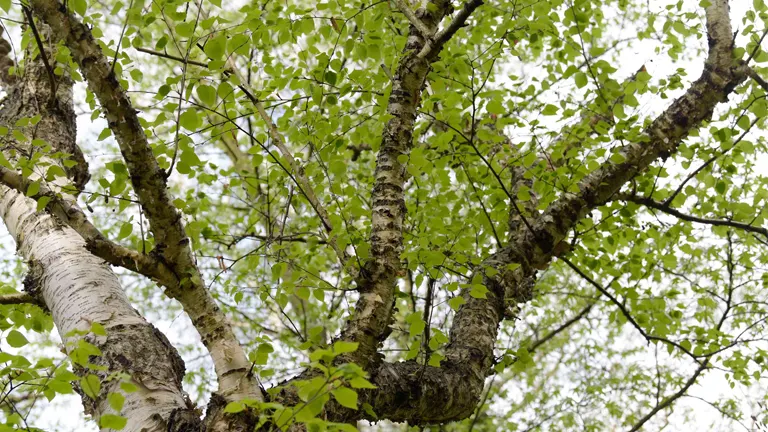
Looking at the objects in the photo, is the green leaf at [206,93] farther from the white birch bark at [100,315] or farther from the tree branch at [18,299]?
the tree branch at [18,299]

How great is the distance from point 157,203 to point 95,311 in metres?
0.71

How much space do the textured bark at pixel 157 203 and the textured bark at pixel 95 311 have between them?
0.24 m

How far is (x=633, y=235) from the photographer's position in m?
4.62

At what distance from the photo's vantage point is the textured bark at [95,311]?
2268 mm

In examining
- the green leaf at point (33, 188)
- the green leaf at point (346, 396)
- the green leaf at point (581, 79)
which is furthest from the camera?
the green leaf at point (581, 79)

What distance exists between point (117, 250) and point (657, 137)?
3500 millimetres

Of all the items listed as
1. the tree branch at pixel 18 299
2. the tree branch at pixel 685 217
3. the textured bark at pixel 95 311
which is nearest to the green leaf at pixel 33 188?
the textured bark at pixel 95 311

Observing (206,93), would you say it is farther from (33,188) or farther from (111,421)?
(111,421)

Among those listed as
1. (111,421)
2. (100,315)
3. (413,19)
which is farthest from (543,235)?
(111,421)

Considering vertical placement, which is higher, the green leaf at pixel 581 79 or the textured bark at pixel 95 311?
the green leaf at pixel 581 79

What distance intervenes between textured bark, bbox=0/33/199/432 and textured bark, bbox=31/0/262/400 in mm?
241

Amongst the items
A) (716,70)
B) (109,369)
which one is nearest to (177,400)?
(109,369)

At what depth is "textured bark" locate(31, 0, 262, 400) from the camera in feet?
6.87

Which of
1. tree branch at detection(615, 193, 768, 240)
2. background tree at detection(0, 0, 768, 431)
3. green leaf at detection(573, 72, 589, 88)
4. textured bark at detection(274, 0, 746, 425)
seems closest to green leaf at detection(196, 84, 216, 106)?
background tree at detection(0, 0, 768, 431)
